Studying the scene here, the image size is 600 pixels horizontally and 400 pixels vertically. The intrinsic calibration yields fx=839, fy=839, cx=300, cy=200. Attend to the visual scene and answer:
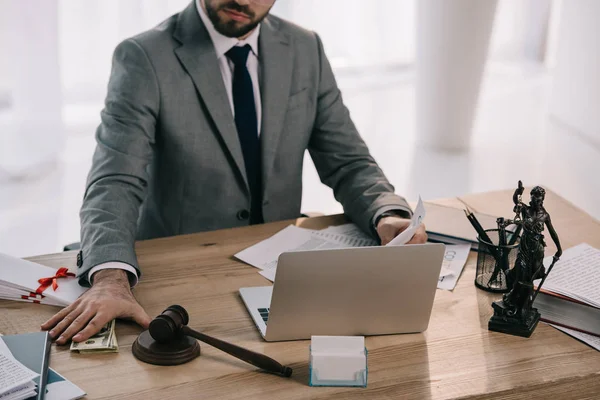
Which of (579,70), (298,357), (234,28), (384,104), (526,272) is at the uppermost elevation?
(234,28)

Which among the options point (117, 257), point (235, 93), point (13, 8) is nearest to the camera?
point (117, 257)

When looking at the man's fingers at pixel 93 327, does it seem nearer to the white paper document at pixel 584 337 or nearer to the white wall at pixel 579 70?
the white paper document at pixel 584 337

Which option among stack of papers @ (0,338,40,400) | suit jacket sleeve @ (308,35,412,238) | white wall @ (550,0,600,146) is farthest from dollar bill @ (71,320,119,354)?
white wall @ (550,0,600,146)

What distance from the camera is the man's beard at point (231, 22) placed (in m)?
2.00

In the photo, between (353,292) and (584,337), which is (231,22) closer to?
(353,292)

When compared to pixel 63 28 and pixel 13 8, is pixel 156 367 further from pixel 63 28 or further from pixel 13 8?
pixel 63 28

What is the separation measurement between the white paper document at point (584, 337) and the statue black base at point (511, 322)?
2.1 inches

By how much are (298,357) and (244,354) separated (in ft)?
0.31

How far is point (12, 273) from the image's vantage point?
1620 mm

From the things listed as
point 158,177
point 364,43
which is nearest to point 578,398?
point 158,177

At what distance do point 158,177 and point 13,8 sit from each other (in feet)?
7.87

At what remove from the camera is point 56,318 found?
1.47m

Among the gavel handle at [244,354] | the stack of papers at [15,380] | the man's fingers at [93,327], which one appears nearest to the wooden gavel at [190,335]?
the gavel handle at [244,354]

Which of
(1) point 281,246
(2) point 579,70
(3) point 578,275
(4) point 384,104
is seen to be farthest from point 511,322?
(4) point 384,104
